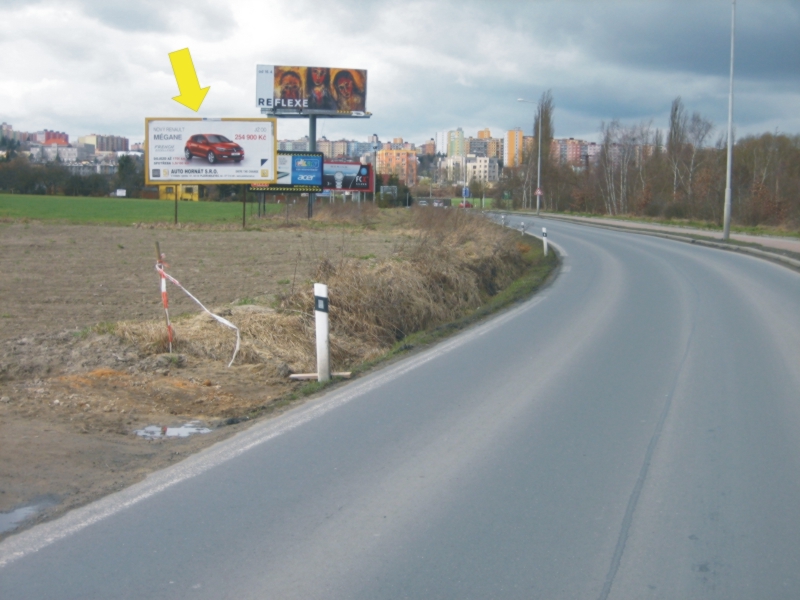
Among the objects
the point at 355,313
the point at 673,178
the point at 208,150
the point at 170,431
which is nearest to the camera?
the point at 170,431

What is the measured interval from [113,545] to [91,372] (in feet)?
15.3

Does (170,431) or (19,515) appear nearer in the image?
(19,515)

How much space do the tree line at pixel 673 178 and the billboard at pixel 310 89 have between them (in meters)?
25.6

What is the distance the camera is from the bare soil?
5.80 meters

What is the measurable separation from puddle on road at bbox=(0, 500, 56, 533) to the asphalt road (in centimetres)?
18

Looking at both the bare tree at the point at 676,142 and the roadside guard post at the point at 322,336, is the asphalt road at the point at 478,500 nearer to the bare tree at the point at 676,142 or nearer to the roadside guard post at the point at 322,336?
the roadside guard post at the point at 322,336

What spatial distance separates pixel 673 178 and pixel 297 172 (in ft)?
139

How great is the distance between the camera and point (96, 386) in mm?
8305

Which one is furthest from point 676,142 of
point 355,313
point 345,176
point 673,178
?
point 355,313

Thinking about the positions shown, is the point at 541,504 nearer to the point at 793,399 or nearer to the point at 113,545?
the point at 113,545

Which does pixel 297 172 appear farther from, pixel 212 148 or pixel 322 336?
pixel 322 336

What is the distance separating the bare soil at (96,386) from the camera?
5.80 metres

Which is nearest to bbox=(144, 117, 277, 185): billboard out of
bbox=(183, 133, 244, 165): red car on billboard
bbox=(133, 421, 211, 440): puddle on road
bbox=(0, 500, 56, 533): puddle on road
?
bbox=(183, 133, 244, 165): red car on billboard

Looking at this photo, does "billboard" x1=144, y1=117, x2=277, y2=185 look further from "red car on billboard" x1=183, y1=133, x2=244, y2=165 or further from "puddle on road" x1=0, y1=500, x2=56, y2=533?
"puddle on road" x1=0, y1=500, x2=56, y2=533
